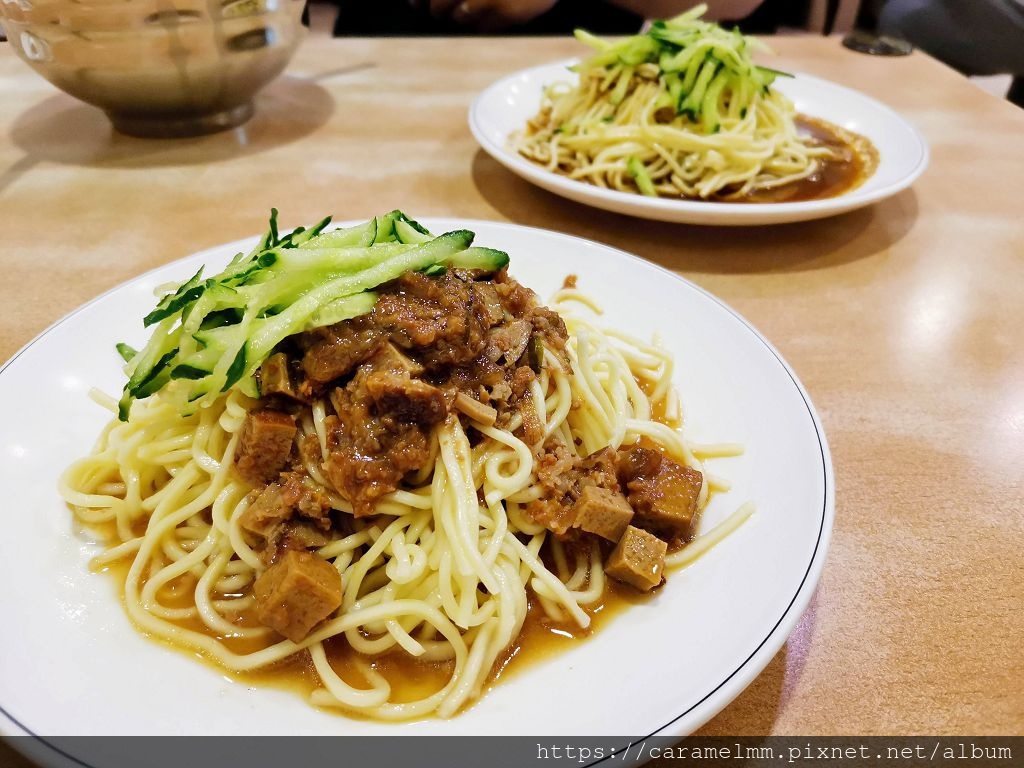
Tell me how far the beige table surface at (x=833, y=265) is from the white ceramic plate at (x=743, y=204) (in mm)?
238

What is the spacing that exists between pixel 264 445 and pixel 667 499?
1.16 meters

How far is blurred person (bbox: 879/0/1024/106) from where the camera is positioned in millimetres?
7668

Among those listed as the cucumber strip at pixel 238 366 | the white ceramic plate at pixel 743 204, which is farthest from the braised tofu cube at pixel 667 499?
the white ceramic plate at pixel 743 204

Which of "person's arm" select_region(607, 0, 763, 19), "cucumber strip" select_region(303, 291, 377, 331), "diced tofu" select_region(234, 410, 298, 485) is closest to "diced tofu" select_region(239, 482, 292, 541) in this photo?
"diced tofu" select_region(234, 410, 298, 485)

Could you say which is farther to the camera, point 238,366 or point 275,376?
point 275,376

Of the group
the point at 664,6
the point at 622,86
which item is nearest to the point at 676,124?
the point at 622,86

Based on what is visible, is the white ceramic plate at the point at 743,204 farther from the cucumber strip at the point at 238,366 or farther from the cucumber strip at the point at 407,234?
the cucumber strip at the point at 238,366

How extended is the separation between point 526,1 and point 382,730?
345 inches

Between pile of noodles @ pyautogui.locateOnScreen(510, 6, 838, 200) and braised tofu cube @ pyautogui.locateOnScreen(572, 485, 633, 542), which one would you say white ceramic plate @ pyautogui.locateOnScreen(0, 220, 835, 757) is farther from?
pile of noodles @ pyautogui.locateOnScreen(510, 6, 838, 200)

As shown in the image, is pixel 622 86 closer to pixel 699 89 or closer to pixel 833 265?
pixel 699 89

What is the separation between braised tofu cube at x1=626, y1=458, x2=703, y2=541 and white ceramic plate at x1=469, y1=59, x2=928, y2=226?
178 cm

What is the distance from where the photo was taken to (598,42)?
4988 millimetres

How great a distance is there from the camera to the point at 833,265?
3674mm

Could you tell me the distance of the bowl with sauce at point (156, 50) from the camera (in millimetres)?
3883
